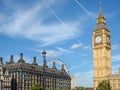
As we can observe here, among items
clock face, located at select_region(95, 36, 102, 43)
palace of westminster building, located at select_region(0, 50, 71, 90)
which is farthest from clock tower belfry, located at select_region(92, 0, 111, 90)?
palace of westminster building, located at select_region(0, 50, 71, 90)

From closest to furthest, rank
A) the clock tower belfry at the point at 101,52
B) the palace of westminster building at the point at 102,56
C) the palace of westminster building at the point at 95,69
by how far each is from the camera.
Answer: the palace of westminster building at the point at 95,69 < the palace of westminster building at the point at 102,56 < the clock tower belfry at the point at 101,52

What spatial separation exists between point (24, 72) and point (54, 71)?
30263 millimetres

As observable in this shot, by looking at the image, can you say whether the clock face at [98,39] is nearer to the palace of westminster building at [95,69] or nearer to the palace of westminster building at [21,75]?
the palace of westminster building at [95,69]

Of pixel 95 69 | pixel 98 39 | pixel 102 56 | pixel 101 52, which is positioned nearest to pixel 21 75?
pixel 95 69

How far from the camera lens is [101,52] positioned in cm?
12550

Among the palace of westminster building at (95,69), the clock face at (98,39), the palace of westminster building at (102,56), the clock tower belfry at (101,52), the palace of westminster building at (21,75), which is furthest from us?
the clock face at (98,39)

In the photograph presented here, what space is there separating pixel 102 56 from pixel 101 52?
2022 millimetres

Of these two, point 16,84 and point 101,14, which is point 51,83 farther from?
point 101,14

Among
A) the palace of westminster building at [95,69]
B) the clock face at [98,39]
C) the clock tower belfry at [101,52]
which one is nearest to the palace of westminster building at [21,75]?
the palace of westminster building at [95,69]

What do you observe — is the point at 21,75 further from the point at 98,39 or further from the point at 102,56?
the point at 98,39

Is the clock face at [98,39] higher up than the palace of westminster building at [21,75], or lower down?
higher up

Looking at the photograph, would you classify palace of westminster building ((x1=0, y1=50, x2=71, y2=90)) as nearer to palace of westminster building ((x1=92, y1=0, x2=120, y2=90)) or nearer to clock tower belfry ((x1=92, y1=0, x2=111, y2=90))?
clock tower belfry ((x1=92, y1=0, x2=111, y2=90))

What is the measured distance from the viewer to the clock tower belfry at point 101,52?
406ft

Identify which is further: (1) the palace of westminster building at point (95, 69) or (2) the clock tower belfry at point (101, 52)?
(2) the clock tower belfry at point (101, 52)
